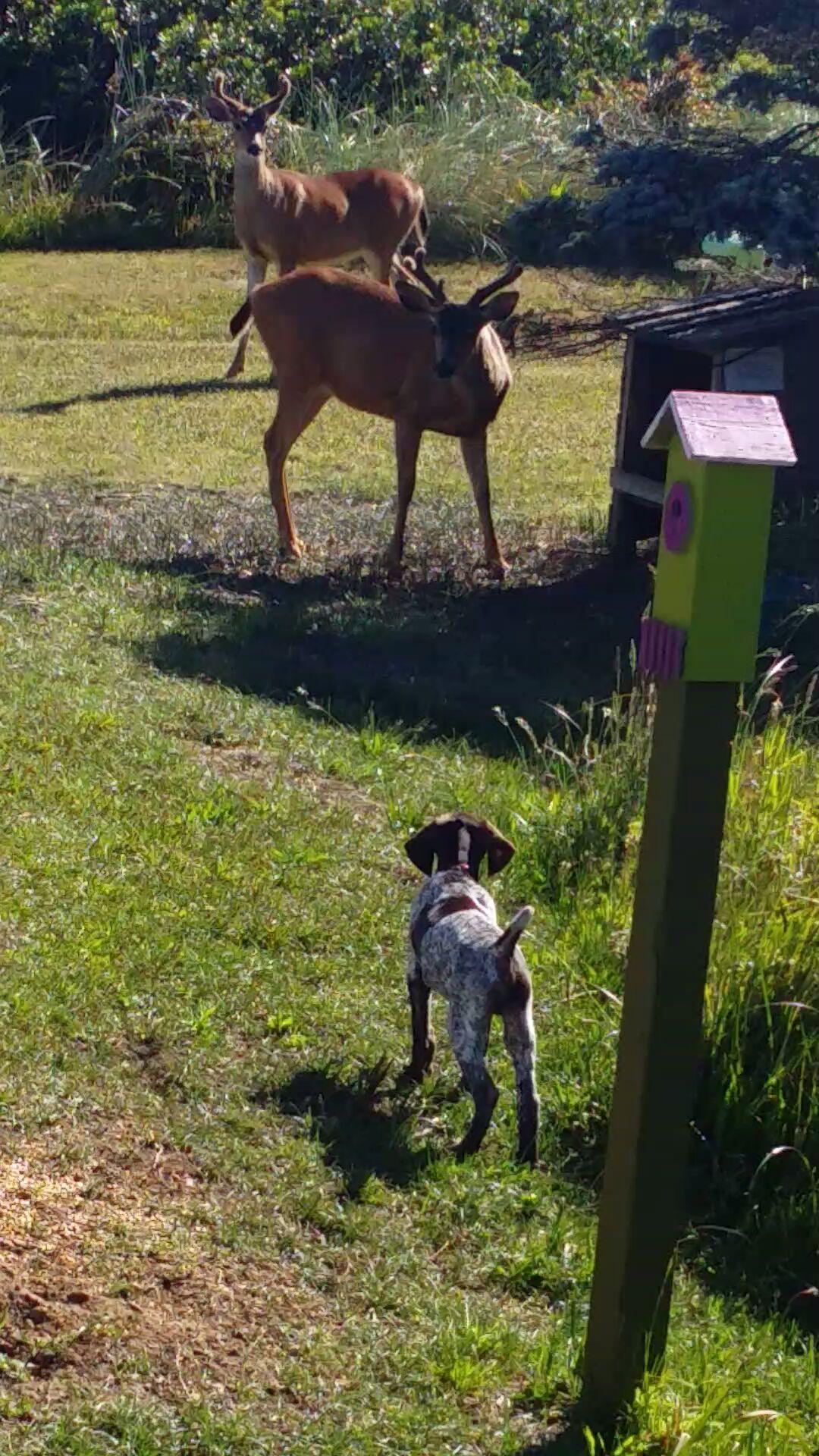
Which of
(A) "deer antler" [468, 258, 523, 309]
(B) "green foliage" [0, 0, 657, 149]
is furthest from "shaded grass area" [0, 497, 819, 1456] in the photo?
(B) "green foliage" [0, 0, 657, 149]

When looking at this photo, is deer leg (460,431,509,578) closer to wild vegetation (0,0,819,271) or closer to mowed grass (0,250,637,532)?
mowed grass (0,250,637,532)

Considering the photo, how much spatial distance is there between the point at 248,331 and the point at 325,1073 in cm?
1276

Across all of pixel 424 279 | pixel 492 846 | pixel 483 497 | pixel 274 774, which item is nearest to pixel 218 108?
pixel 424 279

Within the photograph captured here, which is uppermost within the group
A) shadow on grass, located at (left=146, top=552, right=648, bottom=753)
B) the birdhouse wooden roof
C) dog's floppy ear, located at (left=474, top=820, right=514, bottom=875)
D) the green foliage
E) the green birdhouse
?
the green foliage

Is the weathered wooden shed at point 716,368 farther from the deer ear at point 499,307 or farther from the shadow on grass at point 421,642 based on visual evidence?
the deer ear at point 499,307

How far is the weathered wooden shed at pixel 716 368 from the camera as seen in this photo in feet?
37.1

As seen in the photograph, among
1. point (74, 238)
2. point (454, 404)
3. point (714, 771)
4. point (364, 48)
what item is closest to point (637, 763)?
point (714, 771)

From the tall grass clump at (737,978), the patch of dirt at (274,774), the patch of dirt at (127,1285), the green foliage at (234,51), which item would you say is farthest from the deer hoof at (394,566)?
the green foliage at (234,51)

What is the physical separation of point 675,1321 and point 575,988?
64.5 inches

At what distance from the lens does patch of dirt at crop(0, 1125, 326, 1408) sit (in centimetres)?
396

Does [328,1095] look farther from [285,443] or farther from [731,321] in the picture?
[731,321]

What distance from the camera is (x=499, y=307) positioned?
437 inches

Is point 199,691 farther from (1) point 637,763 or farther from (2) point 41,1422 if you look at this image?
(2) point 41,1422

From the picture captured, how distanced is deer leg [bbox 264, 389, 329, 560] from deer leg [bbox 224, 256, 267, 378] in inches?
161
